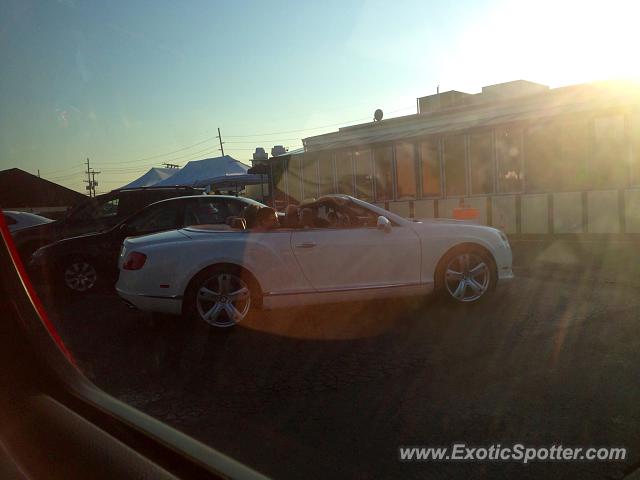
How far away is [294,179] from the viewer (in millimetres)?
20531

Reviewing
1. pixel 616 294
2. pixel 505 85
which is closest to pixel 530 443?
pixel 616 294

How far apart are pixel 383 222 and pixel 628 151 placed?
9705 millimetres

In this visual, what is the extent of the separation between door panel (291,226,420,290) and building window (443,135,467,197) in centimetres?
1041

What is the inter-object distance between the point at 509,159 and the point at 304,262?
1089cm

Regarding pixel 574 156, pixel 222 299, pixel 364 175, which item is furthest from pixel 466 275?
pixel 364 175

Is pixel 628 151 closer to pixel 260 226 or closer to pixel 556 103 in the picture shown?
pixel 556 103

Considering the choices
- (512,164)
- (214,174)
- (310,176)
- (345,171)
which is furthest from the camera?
(214,174)

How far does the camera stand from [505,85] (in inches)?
856

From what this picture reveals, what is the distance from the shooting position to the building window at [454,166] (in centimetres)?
1625

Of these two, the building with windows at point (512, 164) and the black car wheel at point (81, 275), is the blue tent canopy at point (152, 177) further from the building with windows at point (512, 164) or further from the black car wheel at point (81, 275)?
the black car wheel at point (81, 275)

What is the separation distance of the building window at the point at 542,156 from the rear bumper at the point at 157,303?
37.6ft

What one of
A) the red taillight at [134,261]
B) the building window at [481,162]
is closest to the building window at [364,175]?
the building window at [481,162]

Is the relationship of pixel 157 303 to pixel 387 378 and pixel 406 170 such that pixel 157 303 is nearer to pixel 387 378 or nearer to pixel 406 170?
pixel 387 378

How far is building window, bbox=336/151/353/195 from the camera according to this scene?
18984 mm
